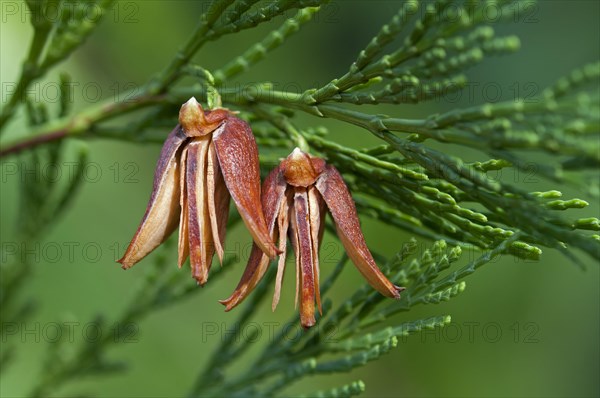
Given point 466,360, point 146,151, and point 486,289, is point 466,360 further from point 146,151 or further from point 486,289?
point 146,151

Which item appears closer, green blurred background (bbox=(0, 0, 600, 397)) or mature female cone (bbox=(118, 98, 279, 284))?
mature female cone (bbox=(118, 98, 279, 284))

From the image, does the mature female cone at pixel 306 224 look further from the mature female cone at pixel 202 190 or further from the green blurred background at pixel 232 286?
the green blurred background at pixel 232 286

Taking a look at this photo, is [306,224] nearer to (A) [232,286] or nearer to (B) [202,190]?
(B) [202,190]

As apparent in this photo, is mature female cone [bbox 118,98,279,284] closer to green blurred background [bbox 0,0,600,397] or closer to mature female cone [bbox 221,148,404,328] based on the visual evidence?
mature female cone [bbox 221,148,404,328]

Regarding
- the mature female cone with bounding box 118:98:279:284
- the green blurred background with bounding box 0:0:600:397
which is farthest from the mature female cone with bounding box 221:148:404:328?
the green blurred background with bounding box 0:0:600:397

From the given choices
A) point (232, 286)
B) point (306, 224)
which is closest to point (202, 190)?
point (306, 224)

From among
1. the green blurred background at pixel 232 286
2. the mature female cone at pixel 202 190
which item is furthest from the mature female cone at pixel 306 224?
the green blurred background at pixel 232 286
